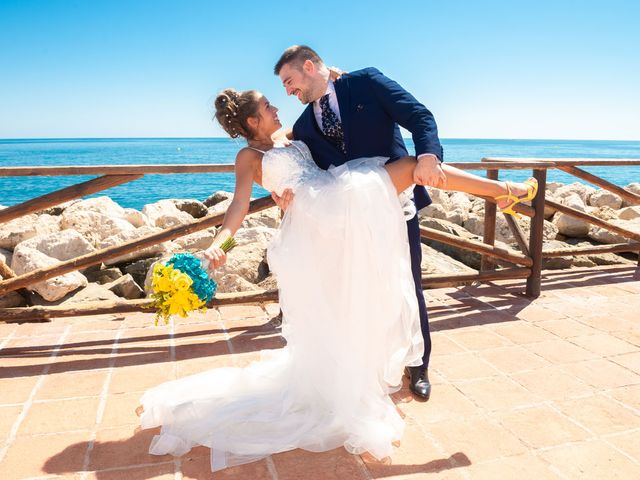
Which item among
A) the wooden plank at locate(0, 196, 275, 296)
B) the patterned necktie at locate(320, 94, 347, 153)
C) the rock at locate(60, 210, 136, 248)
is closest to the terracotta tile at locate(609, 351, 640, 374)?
the patterned necktie at locate(320, 94, 347, 153)

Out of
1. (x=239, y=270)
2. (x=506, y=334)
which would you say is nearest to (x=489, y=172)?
(x=506, y=334)

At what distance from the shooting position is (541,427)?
2857 mm

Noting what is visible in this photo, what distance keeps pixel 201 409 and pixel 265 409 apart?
1.09 ft

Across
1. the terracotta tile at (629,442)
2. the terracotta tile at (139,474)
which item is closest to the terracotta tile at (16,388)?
the terracotta tile at (139,474)

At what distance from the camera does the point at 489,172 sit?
5488 mm

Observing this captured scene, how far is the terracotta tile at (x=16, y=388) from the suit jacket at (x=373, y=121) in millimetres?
2273

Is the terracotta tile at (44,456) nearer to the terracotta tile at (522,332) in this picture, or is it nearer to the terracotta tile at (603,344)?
the terracotta tile at (522,332)

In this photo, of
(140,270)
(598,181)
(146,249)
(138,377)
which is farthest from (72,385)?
(598,181)

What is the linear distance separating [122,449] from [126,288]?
3.70 meters

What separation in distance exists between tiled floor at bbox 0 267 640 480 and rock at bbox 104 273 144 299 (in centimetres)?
148

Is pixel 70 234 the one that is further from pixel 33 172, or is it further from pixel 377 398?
pixel 377 398

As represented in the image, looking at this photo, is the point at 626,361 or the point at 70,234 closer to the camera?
the point at 626,361

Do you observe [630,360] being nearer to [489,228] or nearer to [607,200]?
[489,228]

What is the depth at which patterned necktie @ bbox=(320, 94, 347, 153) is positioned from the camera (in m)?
3.19
